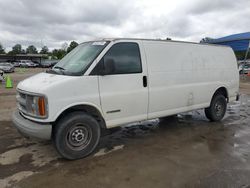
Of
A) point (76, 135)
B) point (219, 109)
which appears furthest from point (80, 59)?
point (219, 109)

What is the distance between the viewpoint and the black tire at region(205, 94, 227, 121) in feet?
21.2

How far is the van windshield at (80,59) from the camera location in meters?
4.13

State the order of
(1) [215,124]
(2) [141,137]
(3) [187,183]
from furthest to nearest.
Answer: (1) [215,124] → (2) [141,137] → (3) [187,183]

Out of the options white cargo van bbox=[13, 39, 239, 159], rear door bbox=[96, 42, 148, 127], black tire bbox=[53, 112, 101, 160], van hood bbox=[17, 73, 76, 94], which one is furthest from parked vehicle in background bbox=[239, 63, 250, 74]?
van hood bbox=[17, 73, 76, 94]

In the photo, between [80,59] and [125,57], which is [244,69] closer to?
[125,57]

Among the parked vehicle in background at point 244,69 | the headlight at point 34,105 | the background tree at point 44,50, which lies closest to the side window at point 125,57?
the headlight at point 34,105

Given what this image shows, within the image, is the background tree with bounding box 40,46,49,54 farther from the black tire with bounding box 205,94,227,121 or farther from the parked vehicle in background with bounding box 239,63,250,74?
the black tire with bounding box 205,94,227,121

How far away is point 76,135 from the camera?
13.4ft

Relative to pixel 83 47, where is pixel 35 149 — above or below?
below

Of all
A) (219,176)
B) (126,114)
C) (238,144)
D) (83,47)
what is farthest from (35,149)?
(238,144)

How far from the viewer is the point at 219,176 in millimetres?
3484

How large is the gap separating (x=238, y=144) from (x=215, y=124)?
5.08 ft

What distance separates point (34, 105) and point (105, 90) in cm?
125

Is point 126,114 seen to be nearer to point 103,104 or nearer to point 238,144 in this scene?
point 103,104
